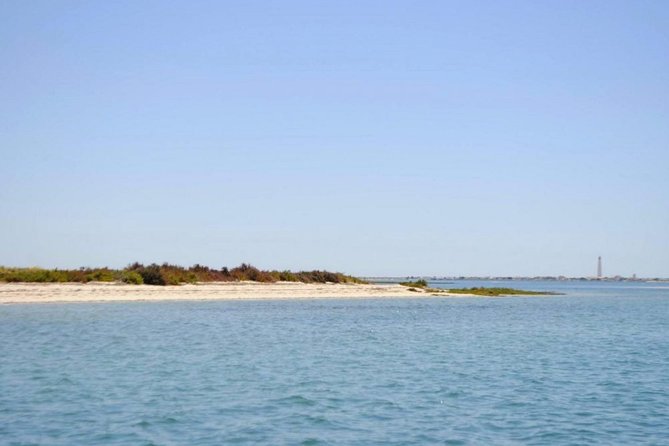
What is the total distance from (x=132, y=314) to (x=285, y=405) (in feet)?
99.2

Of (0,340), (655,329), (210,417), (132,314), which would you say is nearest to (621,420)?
(210,417)

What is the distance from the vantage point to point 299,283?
89812 millimetres

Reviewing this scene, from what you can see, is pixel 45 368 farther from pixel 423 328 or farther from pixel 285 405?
pixel 423 328

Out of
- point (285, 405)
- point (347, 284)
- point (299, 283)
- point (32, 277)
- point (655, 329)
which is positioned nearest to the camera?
point (285, 405)

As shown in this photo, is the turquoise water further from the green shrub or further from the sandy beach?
the green shrub

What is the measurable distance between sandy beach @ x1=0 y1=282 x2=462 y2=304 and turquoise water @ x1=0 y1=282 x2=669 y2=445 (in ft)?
41.8

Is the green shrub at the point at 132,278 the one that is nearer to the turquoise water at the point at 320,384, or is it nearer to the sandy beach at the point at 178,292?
the sandy beach at the point at 178,292

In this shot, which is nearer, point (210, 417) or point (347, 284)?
point (210, 417)

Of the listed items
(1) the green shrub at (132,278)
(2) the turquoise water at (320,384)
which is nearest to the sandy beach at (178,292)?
(1) the green shrub at (132,278)

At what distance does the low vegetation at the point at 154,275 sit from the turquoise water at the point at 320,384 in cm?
2202

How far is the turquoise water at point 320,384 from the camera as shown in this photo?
15.5m

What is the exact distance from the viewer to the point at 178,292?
64.4m

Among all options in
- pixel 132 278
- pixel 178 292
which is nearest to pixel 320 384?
pixel 178 292

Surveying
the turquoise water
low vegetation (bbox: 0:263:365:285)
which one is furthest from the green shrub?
the turquoise water
